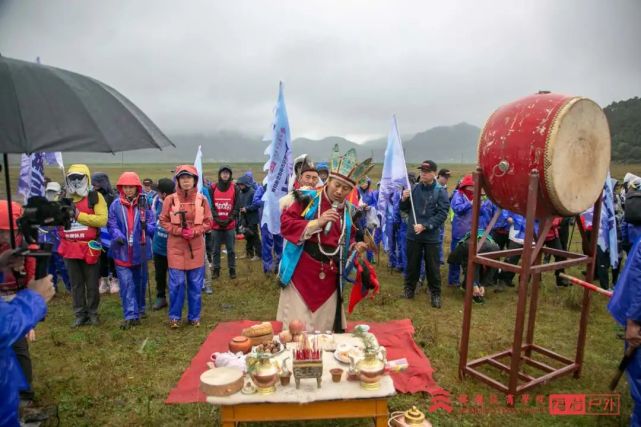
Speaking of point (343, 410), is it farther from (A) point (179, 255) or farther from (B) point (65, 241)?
(B) point (65, 241)

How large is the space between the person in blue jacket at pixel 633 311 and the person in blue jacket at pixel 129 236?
5880 mm

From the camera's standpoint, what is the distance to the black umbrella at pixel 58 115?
207 cm

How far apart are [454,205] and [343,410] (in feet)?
18.1

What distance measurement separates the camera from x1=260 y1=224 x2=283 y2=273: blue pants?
880 cm

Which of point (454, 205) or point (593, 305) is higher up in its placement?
point (454, 205)

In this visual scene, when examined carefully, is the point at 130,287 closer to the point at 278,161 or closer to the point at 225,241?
the point at 225,241

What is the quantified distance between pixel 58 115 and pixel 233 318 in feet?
16.4

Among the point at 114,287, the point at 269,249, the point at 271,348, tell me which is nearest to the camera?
the point at 271,348

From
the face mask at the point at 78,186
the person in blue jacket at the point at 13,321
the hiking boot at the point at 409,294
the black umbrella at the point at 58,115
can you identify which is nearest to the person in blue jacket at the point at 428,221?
the hiking boot at the point at 409,294

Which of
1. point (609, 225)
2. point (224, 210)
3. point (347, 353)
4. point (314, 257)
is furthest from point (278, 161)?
point (609, 225)

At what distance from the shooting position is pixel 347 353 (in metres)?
3.51

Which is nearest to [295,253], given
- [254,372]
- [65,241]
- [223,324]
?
[254,372]

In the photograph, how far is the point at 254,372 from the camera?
307 cm

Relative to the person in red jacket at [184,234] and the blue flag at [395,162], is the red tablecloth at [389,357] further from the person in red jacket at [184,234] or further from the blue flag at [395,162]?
the blue flag at [395,162]
